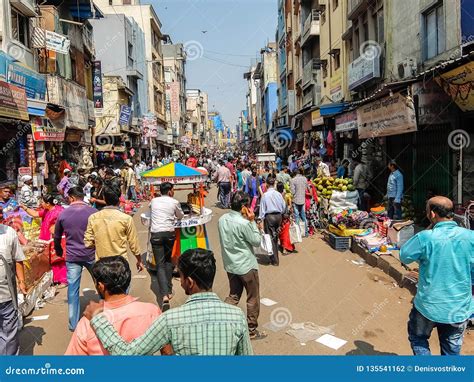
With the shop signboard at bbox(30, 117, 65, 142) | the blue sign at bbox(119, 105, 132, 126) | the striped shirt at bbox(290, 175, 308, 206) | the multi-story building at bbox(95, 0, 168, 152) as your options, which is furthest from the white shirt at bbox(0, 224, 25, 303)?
the multi-story building at bbox(95, 0, 168, 152)

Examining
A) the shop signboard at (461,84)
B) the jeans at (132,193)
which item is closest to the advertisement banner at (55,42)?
the jeans at (132,193)

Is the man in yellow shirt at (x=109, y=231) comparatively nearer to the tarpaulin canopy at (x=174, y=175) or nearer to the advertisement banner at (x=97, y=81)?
the tarpaulin canopy at (x=174, y=175)

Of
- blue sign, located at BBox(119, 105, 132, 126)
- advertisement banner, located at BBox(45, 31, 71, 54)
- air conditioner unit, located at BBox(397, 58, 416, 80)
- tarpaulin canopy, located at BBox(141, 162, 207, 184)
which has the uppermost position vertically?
advertisement banner, located at BBox(45, 31, 71, 54)

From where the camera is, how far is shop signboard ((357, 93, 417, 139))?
934cm

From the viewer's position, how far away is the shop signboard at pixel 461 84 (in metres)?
7.34

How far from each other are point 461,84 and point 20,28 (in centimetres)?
1492

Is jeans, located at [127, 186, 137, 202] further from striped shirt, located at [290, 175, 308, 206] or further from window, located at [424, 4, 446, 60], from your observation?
window, located at [424, 4, 446, 60]

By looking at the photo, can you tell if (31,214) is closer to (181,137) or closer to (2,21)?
(2,21)

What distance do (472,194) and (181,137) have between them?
183 ft

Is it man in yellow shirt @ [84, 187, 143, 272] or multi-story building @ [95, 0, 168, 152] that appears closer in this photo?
man in yellow shirt @ [84, 187, 143, 272]

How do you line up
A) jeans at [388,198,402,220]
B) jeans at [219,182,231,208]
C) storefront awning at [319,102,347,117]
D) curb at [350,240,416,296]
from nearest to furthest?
curb at [350,240,416,296] < jeans at [388,198,402,220] < storefront awning at [319,102,347,117] < jeans at [219,182,231,208]

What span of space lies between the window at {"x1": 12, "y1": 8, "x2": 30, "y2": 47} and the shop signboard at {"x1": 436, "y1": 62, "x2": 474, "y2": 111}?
13.9 m

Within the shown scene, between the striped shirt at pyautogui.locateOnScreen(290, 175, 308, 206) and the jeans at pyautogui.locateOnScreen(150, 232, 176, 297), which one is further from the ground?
the striped shirt at pyautogui.locateOnScreen(290, 175, 308, 206)

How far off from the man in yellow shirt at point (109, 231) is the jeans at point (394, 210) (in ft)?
23.6
